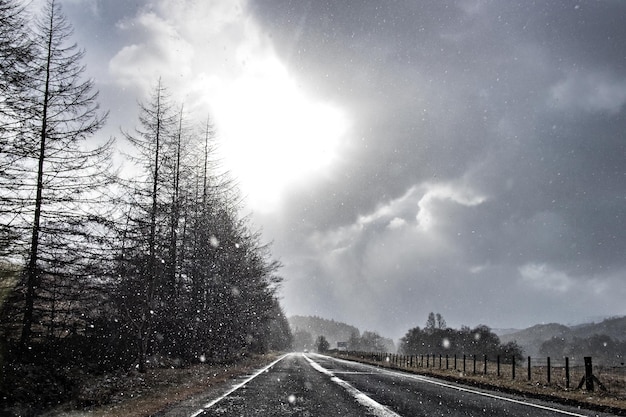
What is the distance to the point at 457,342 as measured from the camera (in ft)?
485

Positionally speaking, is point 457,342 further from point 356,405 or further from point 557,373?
point 356,405

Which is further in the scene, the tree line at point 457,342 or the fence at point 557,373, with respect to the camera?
the tree line at point 457,342

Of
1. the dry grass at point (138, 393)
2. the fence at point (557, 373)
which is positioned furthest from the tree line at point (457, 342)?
the dry grass at point (138, 393)

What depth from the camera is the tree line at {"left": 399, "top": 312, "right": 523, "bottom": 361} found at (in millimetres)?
120312

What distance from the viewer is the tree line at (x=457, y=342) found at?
120 metres

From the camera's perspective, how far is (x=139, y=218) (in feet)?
55.8

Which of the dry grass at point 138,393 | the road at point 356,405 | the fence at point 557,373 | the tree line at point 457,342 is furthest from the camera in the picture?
the tree line at point 457,342

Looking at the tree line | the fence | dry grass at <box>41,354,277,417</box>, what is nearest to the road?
dry grass at <box>41,354,277,417</box>

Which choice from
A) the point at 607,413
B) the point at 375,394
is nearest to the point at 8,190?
the point at 375,394

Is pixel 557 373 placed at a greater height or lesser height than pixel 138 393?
lesser

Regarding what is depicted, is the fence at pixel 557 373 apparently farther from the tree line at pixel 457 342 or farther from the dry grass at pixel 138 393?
the tree line at pixel 457 342

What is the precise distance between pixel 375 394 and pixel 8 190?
11.2 metres

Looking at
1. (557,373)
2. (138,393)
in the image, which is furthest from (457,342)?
(138,393)

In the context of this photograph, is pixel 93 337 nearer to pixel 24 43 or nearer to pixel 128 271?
pixel 128 271
